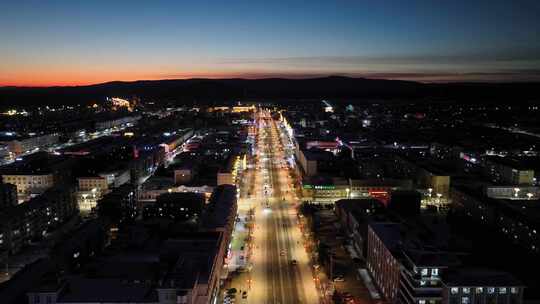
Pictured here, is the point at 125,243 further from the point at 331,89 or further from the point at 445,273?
the point at 331,89

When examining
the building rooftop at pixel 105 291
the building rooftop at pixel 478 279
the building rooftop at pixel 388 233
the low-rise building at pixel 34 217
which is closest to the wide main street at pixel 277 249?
the building rooftop at pixel 388 233

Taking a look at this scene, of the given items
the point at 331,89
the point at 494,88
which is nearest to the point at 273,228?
the point at 494,88

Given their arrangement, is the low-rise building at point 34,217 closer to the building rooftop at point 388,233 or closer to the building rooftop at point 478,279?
the building rooftop at point 388,233

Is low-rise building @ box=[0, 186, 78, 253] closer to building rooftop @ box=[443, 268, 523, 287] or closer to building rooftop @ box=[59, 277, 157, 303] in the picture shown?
building rooftop @ box=[59, 277, 157, 303]

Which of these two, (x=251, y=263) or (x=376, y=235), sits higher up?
(x=376, y=235)

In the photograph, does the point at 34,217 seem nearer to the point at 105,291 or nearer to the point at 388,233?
the point at 105,291

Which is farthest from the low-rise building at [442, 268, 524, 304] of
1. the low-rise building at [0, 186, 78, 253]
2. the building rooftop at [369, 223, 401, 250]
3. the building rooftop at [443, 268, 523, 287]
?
the low-rise building at [0, 186, 78, 253]

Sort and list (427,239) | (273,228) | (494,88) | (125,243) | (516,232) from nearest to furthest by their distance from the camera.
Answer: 1. (427,239)
2. (125,243)
3. (516,232)
4. (273,228)
5. (494,88)

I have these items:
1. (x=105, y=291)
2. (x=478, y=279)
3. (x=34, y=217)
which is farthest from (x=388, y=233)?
(x=34, y=217)
